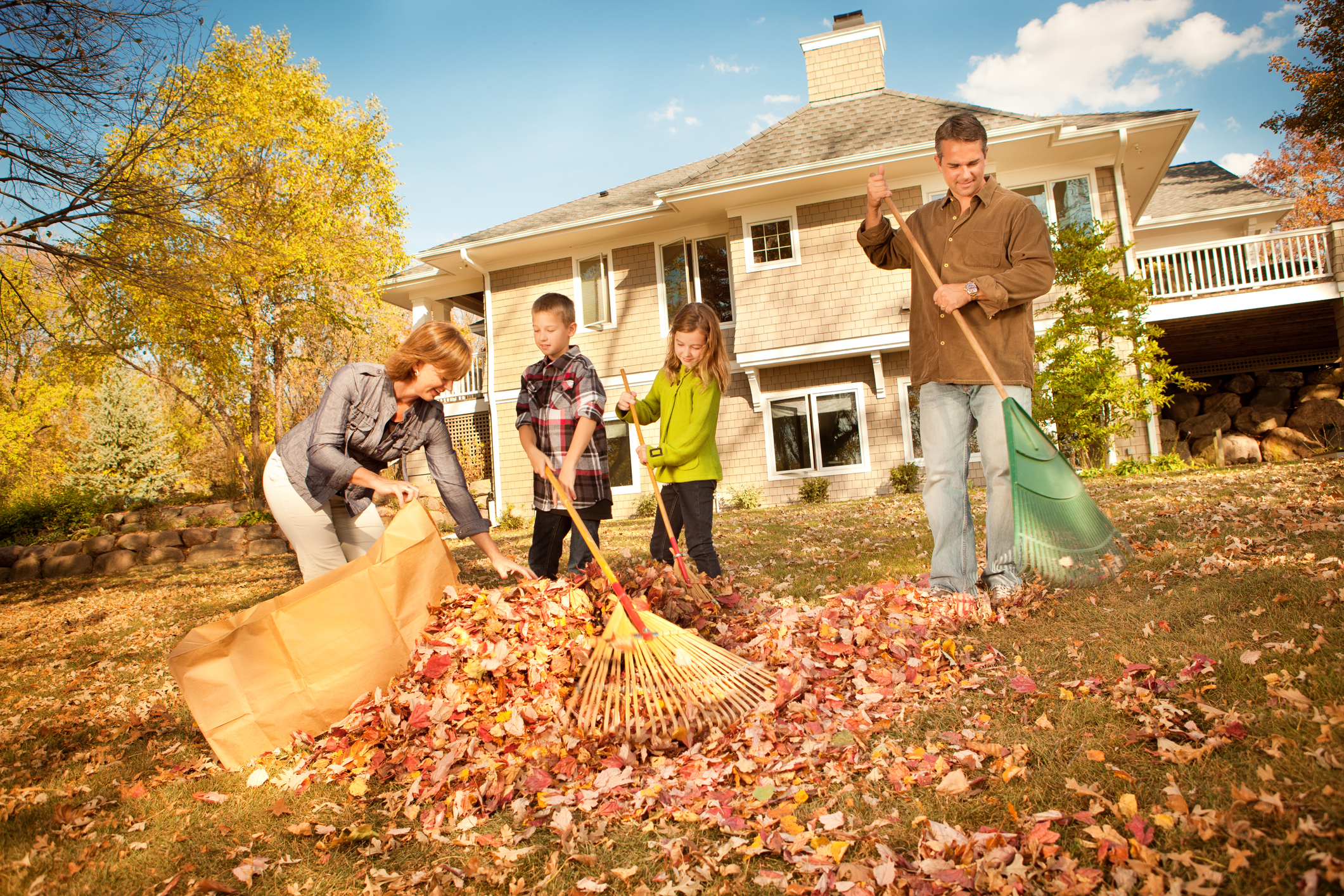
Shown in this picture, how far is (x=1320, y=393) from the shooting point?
12930mm

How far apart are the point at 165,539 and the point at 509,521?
18.2ft

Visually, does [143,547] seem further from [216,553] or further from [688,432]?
[688,432]

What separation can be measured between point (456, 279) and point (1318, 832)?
17357mm

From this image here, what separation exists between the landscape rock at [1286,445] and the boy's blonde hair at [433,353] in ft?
44.3

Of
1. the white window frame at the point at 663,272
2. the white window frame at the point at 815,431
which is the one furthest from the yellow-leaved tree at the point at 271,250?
the white window frame at the point at 815,431

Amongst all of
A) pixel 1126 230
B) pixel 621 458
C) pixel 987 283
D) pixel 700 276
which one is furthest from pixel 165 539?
pixel 1126 230

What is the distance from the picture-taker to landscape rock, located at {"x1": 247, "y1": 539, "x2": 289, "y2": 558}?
11.8 meters

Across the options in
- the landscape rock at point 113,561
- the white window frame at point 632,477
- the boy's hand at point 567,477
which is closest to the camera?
the boy's hand at point 567,477

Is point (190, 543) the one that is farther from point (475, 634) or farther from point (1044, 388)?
point (1044, 388)

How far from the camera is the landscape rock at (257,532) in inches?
469

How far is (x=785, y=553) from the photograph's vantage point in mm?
6469

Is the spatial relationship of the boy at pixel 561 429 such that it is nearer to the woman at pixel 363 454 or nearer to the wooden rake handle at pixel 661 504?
the wooden rake handle at pixel 661 504

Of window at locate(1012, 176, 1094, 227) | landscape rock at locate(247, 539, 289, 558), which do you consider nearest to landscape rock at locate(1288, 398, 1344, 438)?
window at locate(1012, 176, 1094, 227)

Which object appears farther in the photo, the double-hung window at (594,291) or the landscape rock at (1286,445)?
the double-hung window at (594,291)
